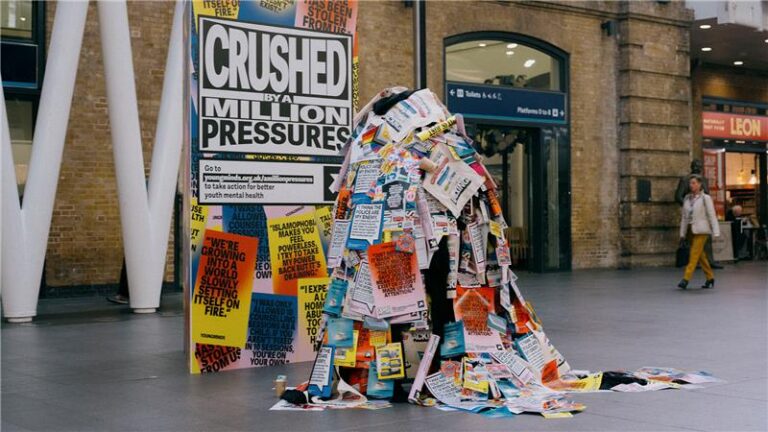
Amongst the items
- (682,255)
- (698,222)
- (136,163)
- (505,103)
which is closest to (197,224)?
(136,163)

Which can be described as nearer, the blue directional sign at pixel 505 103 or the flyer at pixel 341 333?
the flyer at pixel 341 333

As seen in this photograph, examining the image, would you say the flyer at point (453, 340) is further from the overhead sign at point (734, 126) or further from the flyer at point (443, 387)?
the overhead sign at point (734, 126)

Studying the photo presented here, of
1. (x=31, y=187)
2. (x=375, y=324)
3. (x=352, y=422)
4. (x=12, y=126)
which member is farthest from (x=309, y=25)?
(x=12, y=126)

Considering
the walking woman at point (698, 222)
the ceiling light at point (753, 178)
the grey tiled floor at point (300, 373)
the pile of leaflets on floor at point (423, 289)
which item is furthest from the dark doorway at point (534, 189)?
the pile of leaflets on floor at point (423, 289)

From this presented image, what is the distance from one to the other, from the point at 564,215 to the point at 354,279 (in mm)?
14468

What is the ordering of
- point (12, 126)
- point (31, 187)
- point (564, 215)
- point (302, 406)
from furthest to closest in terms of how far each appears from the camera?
point (564, 215) < point (12, 126) < point (31, 187) < point (302, 406)

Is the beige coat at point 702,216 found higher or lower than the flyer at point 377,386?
higher

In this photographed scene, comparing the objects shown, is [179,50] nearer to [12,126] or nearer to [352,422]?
[12,126]

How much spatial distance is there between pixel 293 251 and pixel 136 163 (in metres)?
4.54

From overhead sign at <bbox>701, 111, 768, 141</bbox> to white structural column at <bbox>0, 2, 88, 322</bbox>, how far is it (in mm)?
19102

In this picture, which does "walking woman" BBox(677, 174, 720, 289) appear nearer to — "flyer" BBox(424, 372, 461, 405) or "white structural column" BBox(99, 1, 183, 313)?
"white structural column" BBox(99, 1, 183, 313)

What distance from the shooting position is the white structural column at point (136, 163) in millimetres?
11781

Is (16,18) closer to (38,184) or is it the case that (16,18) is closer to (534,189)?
(38,184)

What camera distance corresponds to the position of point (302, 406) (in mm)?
5969
